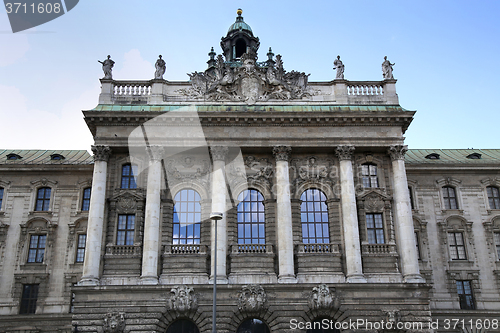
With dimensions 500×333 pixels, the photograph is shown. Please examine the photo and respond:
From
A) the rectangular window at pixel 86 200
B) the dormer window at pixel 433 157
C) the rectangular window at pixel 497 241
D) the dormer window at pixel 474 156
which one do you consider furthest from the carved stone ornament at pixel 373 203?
the rectangular window at pixel 86 200

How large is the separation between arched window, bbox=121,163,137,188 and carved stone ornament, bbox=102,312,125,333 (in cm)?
862

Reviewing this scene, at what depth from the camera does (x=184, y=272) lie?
3216cm

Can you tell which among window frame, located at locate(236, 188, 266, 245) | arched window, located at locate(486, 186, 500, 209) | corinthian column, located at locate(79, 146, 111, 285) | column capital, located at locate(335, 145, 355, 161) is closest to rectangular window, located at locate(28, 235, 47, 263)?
corinthian column, located at locate(79, 146, 111, 285)

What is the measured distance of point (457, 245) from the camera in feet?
137

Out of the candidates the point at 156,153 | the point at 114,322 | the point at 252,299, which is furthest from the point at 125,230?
the point at 252,299

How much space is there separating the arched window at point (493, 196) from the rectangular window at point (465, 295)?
23.3ft

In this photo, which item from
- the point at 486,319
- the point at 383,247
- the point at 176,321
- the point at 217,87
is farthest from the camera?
the point at 486,319

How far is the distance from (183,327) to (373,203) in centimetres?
1455

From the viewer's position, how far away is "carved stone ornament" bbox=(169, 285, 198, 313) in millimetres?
30578

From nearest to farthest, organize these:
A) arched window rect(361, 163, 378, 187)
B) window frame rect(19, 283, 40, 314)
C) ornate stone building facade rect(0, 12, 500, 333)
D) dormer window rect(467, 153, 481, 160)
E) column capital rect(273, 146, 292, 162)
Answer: ornate stone building facade rect(0, 12, 500, 333) → column capital rect(273, 146, 292, 162) → arched window rect(361, 163, 378, 187) → window frame rect(19, 283, 40, 314) → dormer window rect(467, 153, 481, 160)

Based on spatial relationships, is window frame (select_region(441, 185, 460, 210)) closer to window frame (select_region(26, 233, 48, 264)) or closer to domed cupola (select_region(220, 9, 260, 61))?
domed cupola (select_region(220, 9, 260, 61))

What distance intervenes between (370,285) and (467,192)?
55.5 feet

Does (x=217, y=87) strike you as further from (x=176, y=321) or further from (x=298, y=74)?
(x=176, y=321)

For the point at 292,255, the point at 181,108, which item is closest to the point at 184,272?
the point at 292,255
